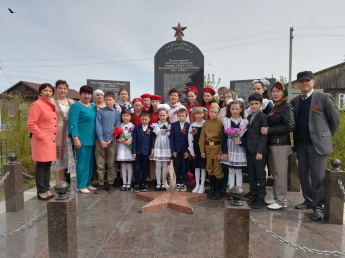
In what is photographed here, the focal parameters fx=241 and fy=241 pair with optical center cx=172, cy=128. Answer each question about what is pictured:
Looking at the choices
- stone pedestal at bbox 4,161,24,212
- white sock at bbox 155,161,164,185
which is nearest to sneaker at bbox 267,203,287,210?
white sock at bbox 155,161,164,185

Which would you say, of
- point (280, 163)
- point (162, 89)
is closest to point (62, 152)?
point (162, 89)

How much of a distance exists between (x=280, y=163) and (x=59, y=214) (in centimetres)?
329

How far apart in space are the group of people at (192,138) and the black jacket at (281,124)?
14 millimetres

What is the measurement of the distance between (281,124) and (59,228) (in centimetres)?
343

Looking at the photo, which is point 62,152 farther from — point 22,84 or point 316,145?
point 22,84

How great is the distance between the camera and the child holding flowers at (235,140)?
4.12 meters

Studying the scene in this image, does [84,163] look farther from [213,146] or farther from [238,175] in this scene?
[238,175]

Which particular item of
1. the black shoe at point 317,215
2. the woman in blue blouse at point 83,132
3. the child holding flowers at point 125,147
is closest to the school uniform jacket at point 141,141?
the child holding flowers at point 125,147

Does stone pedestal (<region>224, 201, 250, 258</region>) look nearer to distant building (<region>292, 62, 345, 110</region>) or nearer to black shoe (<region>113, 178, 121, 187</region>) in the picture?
black shoe (<region>113, 178, 121, 187</region>)

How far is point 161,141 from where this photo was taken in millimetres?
4891

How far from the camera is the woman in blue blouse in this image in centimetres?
459

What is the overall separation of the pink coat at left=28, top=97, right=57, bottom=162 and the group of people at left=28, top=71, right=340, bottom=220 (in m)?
0.02

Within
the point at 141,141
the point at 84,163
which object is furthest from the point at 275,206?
the point at 84,163

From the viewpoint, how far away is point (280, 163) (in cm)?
393
